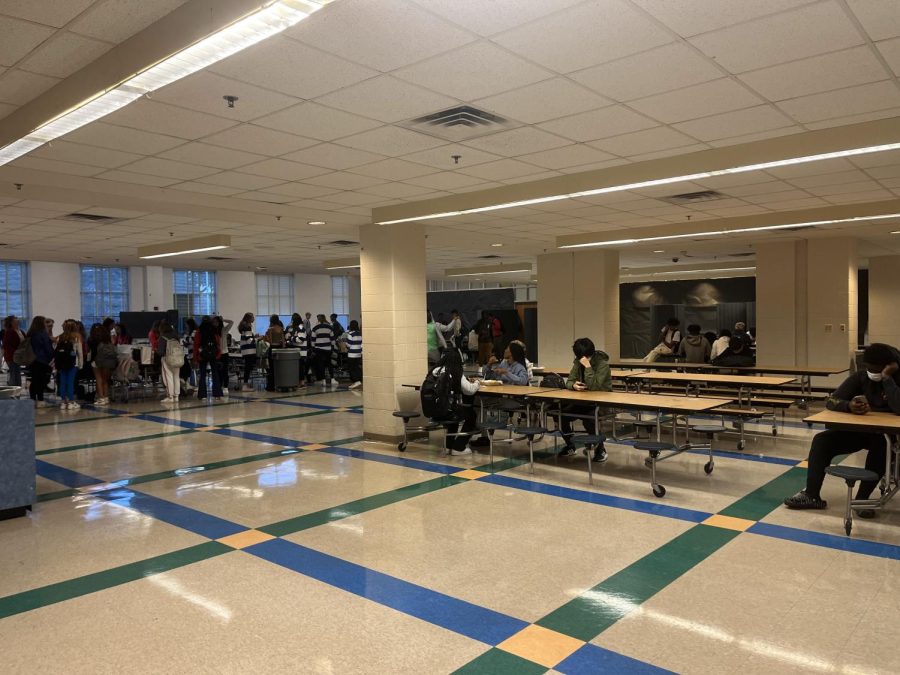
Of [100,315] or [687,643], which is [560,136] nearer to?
[687,643]

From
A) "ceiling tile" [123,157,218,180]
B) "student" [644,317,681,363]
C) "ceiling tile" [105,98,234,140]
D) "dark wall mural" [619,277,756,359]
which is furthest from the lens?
"dark wall mural" [619,277,756,359]

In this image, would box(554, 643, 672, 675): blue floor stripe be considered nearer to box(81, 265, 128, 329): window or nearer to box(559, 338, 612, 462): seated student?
box(559, 338, 612, 462): seated student

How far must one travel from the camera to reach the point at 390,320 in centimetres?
824

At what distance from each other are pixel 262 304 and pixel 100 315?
473cm

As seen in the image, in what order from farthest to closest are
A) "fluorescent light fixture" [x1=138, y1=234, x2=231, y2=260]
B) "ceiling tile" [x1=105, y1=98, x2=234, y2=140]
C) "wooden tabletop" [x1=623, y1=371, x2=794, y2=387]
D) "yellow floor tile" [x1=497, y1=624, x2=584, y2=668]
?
"fluorescent light fixture" [x1=138, y1=234, x2=231, y2=260] → "wooden tabletop" [x1=623, y1=371, x2=794, y2=387] → "ceiling tile" [x1=105, y1=98, x2=234, y2=140] → "yellow floor tile" [x1=497, y1=624, x2=584, y2=668]

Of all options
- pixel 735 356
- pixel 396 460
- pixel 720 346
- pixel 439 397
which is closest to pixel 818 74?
pixel 439 397

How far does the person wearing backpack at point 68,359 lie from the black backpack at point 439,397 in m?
7.27

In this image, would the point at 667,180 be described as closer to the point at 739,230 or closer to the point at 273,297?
the point at 739,230

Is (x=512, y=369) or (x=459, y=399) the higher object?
(x=512, y=369)

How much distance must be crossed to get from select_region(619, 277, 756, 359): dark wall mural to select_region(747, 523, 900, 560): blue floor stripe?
1205 cm

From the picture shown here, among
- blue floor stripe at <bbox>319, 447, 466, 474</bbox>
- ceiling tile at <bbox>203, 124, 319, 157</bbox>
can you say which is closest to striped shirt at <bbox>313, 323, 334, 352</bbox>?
blue floor stripe at <bbox>319, 447, 466, 474</bbox>

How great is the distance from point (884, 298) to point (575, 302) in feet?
29.5

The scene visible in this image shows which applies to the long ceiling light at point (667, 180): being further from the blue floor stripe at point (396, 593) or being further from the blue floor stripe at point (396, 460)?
the blue floor stripe at point (396, 593)

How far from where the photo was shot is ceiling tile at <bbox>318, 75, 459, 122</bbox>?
3.82m
